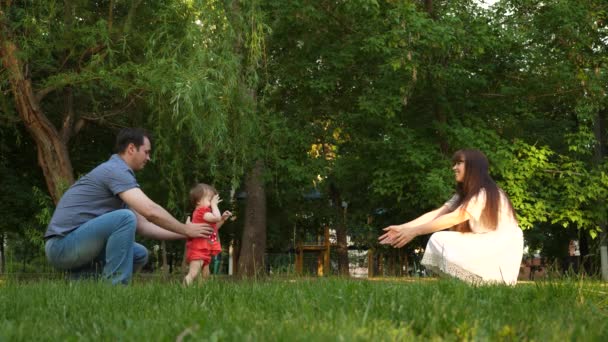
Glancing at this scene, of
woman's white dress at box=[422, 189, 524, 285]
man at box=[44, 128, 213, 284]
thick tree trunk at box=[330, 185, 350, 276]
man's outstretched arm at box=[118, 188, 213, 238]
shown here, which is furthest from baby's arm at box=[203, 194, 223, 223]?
thick tree trunk at box=[330, 185, 350, 276]

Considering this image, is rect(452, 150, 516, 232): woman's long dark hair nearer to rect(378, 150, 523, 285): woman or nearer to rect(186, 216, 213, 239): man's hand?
rect(378, 150, 523, 285): woman

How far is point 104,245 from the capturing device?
20.9ft

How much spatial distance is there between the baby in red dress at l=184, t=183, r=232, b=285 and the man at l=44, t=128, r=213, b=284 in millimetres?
1596

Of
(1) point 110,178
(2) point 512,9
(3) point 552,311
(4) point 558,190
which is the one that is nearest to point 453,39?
(2) point 512,9

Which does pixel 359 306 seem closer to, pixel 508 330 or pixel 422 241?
pixel 508 330

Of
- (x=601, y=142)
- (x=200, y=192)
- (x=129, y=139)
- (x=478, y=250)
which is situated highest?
(x=601, y=142)

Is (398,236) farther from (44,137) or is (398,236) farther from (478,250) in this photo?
(44,137)

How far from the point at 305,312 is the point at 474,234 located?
3.88 meters

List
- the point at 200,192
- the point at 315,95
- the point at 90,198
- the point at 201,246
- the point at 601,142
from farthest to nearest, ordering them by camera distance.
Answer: the point at 601,142 < the point at 315,95 < the point at 200,192 < the point at 201,246 < the point at 90,198

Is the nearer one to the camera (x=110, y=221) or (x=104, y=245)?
(x=110, y=221)

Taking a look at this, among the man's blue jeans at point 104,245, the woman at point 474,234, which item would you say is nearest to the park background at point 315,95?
the woman at point 474,234

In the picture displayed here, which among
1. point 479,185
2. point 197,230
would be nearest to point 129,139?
point 197,230

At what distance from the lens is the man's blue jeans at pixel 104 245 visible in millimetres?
6141

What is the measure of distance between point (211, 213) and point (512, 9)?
1246 centimetres
